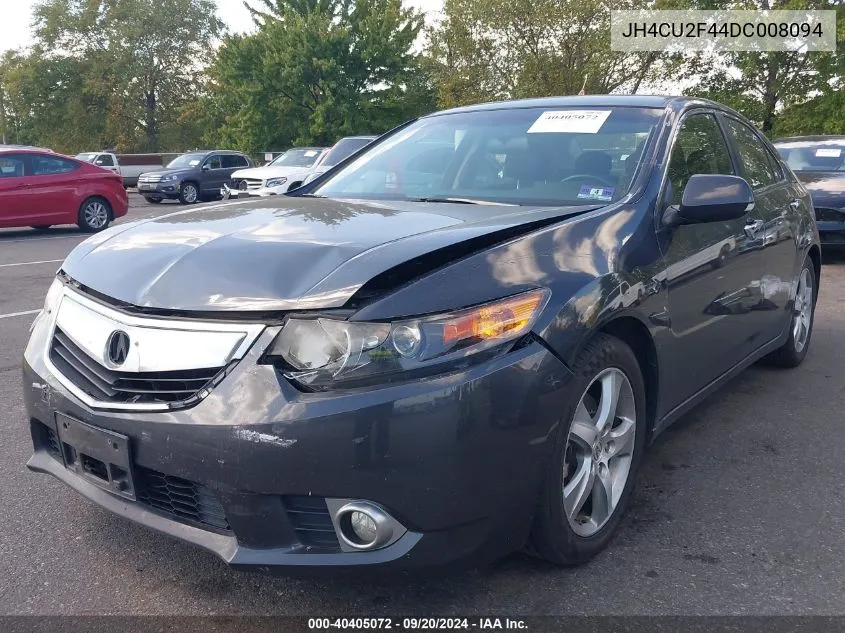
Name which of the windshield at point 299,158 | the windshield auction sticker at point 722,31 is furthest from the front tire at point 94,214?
the windshield auction sticker at point 722,31

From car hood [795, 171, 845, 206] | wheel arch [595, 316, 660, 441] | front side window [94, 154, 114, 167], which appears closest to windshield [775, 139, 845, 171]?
car hood [795, 171, 845, 206]

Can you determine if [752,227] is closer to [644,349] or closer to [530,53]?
[644,349]

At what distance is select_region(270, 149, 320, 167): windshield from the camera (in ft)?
61.8

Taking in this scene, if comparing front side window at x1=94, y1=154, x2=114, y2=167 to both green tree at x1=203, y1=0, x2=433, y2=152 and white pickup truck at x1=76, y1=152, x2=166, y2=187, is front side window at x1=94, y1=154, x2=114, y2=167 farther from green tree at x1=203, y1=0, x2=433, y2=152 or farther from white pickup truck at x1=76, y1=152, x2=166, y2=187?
green tree at x1=203, y1=0, x2=433, y2=152

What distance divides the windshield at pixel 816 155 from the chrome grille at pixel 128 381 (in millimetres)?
9502

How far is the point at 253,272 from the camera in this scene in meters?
2.19

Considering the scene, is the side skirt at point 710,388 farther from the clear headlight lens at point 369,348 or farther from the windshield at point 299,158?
the windshield at point 299,158

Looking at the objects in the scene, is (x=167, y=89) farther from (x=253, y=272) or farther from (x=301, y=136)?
(x=253, y=272)

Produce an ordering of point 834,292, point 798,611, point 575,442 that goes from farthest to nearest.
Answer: point 834,292
point 575,442
point 798,611

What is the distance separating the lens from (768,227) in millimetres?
3945

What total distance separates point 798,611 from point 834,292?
6208mm

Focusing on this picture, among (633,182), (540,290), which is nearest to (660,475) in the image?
(633,182)

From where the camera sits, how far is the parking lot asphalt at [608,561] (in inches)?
93.5

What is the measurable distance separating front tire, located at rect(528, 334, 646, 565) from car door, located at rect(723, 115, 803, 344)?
1.42 m
